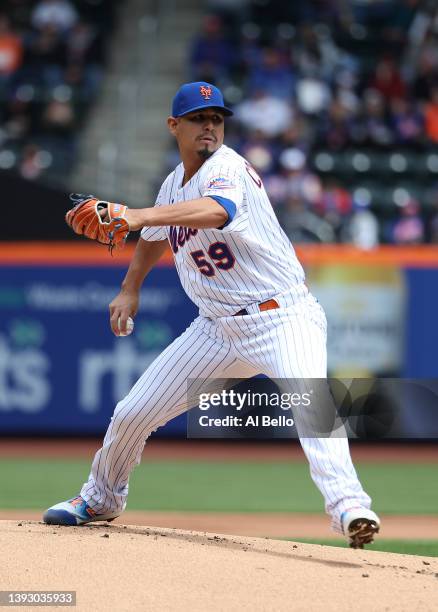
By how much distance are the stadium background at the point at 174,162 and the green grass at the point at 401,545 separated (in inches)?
26.6

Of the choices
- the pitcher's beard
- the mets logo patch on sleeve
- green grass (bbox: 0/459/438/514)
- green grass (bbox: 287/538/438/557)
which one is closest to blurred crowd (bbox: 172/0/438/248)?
green grass (bbox: 0/459/438/514)

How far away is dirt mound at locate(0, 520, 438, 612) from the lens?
3918 millimetres

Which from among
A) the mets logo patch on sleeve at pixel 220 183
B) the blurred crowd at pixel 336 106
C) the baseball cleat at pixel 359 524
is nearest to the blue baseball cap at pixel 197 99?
the mets logo patch on sleeve at pixel 220 183

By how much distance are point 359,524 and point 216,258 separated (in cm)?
122

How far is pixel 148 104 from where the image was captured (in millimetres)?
14578

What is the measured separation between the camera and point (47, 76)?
13.7m

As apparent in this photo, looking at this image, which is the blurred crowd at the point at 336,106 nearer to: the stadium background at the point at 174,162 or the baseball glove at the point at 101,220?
the stadium background at the point at 174,162

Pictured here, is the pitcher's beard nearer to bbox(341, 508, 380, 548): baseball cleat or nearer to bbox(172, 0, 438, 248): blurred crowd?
bbox(341, 508, 380, 548): baseball cleat

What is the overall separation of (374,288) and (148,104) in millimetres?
5118

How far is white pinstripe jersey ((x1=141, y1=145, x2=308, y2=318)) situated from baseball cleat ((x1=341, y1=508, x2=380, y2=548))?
0.96 meters

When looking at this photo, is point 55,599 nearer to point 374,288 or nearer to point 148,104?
point 374,288

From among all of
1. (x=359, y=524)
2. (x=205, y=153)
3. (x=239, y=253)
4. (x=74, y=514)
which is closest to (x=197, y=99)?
(x=205, y=153)

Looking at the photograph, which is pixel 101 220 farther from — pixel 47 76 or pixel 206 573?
pixel 47 76

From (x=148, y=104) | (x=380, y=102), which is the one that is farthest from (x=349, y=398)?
(x=148, y=104)
